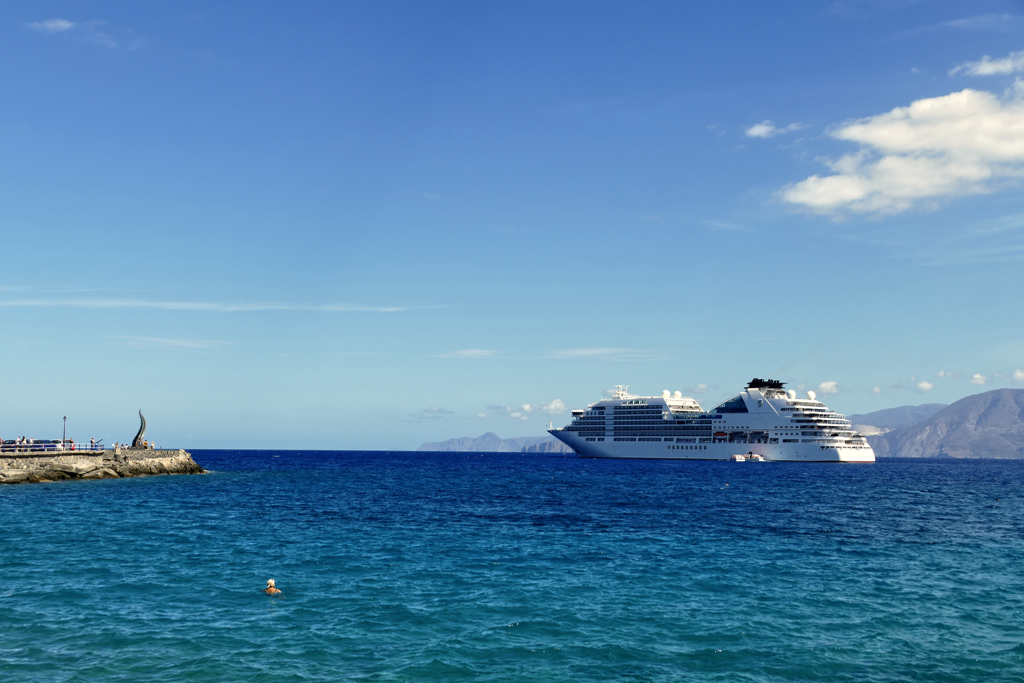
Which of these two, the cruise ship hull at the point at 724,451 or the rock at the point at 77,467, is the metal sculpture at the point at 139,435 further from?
the cruise ship hull at the point at 724,451

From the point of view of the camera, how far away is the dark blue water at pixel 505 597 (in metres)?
21.0

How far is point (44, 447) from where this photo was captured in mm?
88562

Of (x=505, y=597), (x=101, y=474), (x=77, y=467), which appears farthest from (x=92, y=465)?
(x=505, y=597)

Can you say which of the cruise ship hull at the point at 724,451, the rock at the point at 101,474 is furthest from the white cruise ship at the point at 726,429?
the rock at the point at 101,474

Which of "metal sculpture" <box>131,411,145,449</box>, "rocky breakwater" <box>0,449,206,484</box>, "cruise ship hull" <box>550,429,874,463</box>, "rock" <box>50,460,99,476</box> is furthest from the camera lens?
"cruise ship hull" <box>550,429,874,463</box>

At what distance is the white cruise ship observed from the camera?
6540 inches

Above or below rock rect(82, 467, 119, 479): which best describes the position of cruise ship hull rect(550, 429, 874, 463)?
below

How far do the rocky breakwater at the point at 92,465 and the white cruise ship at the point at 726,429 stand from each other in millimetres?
112675

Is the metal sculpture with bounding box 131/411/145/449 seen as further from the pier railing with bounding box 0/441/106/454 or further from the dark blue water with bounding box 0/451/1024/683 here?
the dark blue water with bounding box 0/451/1024/683

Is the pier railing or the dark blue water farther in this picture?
the pier railing

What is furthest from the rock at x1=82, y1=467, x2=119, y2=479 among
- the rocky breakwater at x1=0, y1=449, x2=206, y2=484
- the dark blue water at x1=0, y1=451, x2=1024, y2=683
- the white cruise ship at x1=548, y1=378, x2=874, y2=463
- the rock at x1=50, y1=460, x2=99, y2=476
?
the white cruise ship at x1=548, y1=378, x2=874, y2=463

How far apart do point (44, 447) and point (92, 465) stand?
5.92 m

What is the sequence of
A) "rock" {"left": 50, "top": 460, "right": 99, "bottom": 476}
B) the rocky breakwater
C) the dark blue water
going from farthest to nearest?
"rock" {"left": 50, "top": 460, "right": 99, "bottom": 476} < the rocky breakwater < the dark blue water

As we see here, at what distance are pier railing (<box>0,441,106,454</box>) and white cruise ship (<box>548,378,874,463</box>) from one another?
130 metres
